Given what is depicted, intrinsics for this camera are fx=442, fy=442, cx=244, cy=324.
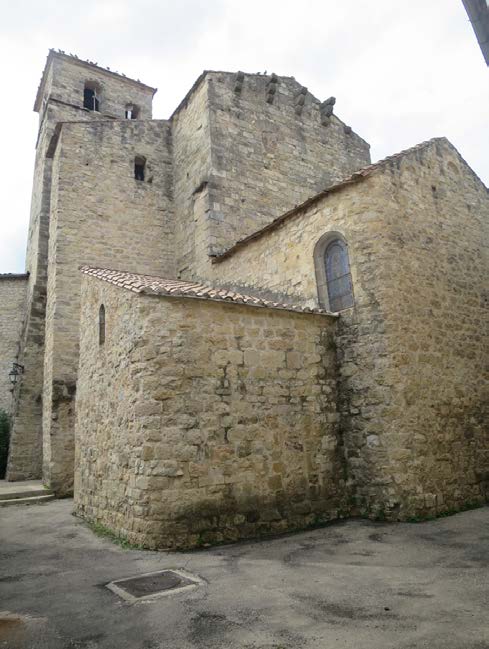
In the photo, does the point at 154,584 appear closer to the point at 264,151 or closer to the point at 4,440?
the point at 4,440

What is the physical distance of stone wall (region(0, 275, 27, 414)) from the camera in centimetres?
1619

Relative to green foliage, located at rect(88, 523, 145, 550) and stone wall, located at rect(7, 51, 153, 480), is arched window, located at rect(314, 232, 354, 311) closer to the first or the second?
green foliage, located at rect(88, 523, 145, 550)

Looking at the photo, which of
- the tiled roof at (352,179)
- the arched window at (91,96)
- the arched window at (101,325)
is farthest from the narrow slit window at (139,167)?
the arched window at (101,325)

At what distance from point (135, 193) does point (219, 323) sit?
9.31 metres

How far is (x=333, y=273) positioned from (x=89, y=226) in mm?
8200

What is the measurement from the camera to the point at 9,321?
54.0 ft

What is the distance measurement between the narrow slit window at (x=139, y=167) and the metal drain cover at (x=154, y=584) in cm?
1301

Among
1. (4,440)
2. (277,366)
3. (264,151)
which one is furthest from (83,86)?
(277,366)

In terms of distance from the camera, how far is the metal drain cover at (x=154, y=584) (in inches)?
168

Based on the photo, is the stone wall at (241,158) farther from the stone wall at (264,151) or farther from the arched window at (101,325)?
the arched window at (101,325)

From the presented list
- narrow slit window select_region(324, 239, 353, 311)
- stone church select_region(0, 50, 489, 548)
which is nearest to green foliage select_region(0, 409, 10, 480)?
stone church select_region(0, 50, 489, 548)

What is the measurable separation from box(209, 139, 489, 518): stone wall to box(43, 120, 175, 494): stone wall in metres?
6.01

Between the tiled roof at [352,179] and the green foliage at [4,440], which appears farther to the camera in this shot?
the green foliage at [4,440]

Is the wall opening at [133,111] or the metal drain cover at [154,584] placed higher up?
the wall opening at [133,111]
